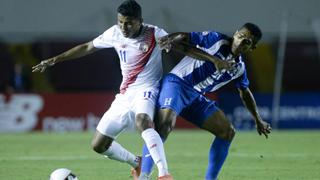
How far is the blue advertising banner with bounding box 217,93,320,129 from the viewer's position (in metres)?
26.6

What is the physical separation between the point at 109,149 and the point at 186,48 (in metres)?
1.74

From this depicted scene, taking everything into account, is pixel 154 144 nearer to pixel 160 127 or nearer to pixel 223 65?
pixel 160 127

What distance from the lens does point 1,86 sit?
28.3 metres

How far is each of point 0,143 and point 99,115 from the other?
6.32 m

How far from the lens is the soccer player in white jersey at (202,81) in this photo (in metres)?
10.7

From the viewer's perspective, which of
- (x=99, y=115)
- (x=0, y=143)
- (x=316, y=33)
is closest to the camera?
(x=0, y=143)

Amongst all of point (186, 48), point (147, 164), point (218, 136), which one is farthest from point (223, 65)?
point (147, 164)

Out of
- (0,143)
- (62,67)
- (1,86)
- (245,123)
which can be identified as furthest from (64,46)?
(0,143)

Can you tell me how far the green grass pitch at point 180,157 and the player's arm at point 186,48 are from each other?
7.47 ft

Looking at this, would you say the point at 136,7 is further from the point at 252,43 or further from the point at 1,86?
the point at 1,86

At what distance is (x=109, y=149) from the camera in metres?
11.3

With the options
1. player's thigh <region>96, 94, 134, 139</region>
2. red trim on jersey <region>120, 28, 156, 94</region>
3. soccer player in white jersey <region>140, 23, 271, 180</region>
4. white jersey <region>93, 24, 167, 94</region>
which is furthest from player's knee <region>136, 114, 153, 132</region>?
red trim on jersey <region>120, 28, 156, 94</region>

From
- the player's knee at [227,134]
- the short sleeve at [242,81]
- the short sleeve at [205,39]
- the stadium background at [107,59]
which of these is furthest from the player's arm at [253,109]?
the stadium background at [107,59]

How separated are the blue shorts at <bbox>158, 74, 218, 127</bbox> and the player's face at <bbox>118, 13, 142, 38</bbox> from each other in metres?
0.75
